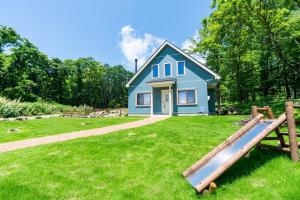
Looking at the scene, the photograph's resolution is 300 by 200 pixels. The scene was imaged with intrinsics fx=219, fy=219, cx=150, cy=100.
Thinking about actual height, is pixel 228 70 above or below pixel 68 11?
below

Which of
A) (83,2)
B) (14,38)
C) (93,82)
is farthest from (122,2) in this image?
(93,82)

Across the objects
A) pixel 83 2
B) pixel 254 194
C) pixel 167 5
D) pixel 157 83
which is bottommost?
pixel 254 194

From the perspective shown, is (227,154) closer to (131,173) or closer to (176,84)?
(131,173)

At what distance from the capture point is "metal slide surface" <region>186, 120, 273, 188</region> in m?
4.35

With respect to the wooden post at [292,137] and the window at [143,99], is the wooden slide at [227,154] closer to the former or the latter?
the wooden post at [292,137]

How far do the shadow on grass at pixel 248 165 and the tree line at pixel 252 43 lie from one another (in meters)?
12.8

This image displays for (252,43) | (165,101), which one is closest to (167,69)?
(165,101)

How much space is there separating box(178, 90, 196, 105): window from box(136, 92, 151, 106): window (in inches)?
128

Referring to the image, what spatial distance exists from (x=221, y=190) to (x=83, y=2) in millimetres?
17474

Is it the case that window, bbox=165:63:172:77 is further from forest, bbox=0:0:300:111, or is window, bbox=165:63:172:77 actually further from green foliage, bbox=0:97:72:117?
green foliage, bbox=0:97:72:117

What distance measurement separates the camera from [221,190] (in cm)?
404

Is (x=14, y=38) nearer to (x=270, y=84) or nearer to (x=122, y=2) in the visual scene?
(x=122, y=2)

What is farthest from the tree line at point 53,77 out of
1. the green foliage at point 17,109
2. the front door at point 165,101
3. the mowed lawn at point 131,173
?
the mowed lawn at point 131,173

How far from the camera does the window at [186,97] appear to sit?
20.1m
